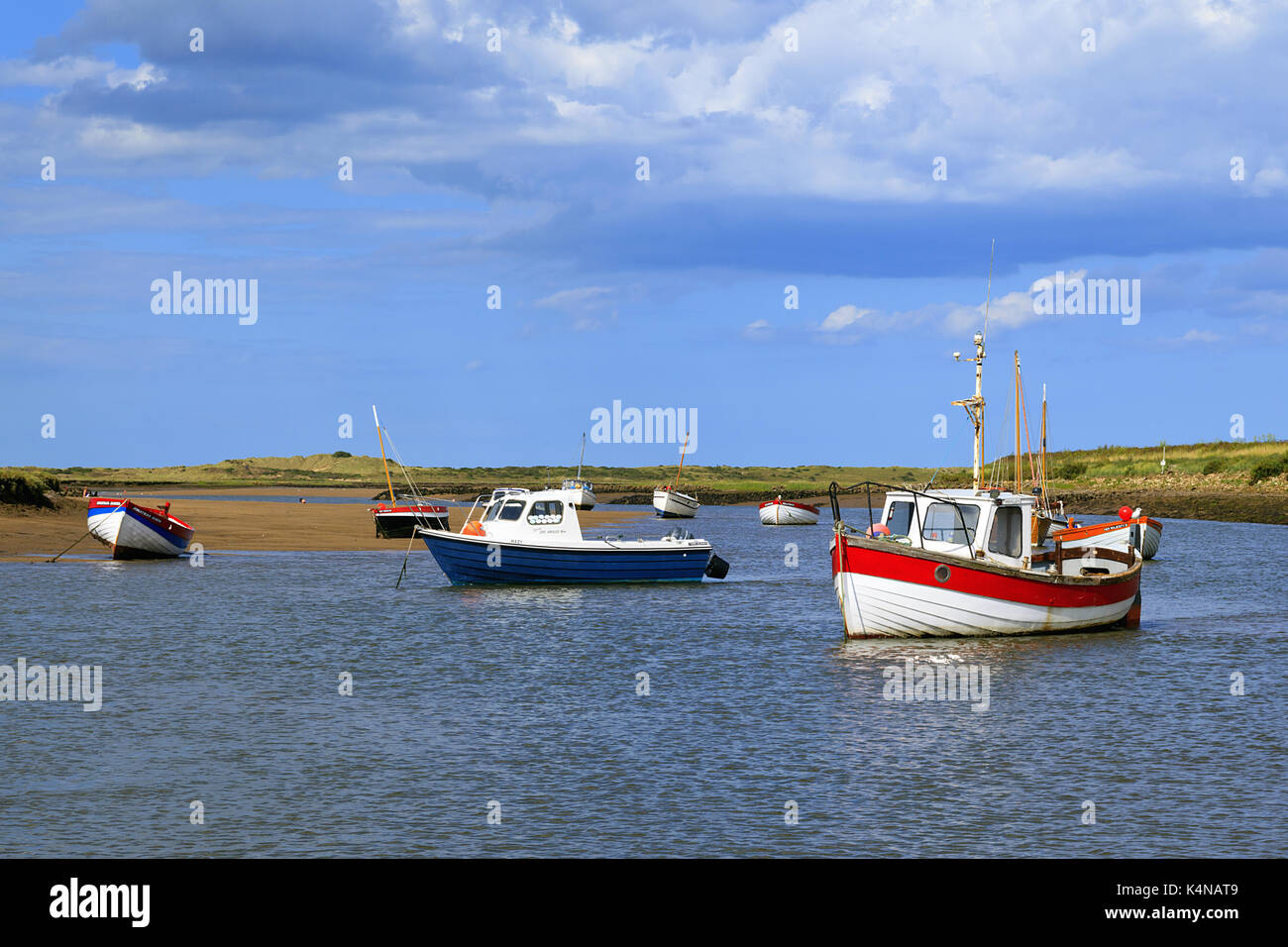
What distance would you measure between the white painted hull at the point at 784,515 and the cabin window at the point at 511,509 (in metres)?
60.7

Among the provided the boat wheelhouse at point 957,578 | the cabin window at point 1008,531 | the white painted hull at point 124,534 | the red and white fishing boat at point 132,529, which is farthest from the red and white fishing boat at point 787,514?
the cabin window at point 1008,531

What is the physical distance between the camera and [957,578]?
25.1m

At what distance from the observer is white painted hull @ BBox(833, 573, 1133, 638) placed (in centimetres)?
2511

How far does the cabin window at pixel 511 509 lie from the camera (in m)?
36.0

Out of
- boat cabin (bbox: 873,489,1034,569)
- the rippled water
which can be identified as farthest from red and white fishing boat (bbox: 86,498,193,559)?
boat cabin (bbox: 873,489,1034,569)

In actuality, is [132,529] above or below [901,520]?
below

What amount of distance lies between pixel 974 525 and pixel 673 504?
248 feet

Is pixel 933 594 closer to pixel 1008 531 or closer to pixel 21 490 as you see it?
pixel 1008 531

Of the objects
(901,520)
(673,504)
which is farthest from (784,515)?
(901,520)

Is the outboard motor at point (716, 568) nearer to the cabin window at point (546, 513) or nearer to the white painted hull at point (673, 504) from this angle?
the cabin window at point (546, 513)

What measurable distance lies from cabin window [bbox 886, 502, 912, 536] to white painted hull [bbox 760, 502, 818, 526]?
67972 mm

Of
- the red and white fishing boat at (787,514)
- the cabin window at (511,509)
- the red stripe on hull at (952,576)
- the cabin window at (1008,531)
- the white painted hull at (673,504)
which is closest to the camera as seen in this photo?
the red stripe on hull at (952,576)
